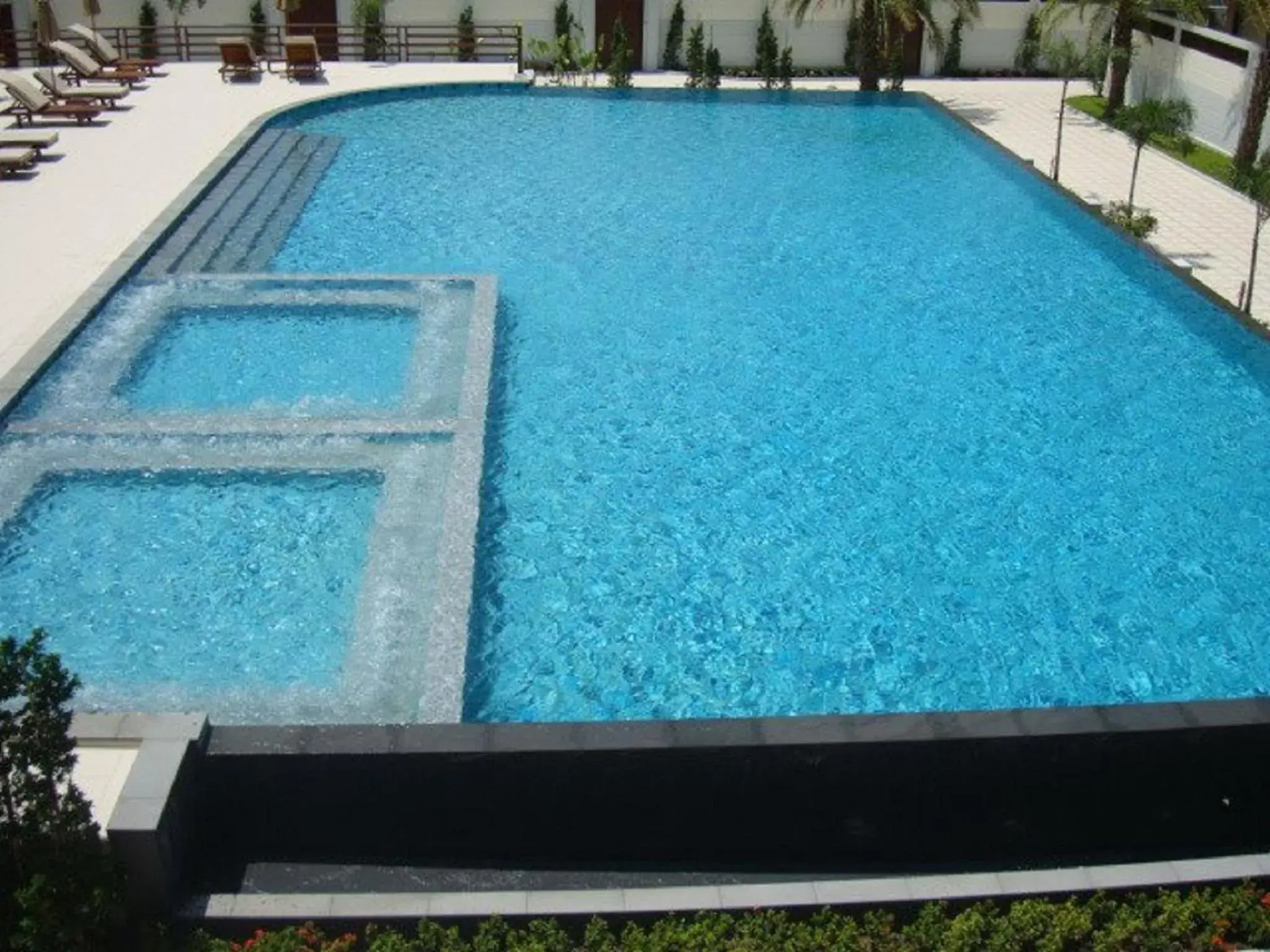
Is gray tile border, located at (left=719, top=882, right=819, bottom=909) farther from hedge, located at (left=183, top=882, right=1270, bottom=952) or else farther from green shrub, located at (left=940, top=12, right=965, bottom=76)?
green shrub, located at (left=940, top=12, right=965, bottom=76)

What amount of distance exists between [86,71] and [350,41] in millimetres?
6550

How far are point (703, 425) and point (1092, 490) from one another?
3.60 metres

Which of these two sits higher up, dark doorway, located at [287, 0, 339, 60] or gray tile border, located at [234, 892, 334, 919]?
→ dark doorway, located at [287, 0, 339, 60]

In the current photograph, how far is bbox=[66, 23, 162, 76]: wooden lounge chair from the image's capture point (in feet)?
82.2

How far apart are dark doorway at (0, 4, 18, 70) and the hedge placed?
959 inches

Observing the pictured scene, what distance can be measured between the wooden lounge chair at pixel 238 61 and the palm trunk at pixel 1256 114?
17221 millimetres

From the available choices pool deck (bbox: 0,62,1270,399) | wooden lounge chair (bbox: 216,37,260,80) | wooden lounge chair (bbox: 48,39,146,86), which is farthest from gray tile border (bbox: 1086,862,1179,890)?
wooden lounge chair (bbox: 216,37,260,80)

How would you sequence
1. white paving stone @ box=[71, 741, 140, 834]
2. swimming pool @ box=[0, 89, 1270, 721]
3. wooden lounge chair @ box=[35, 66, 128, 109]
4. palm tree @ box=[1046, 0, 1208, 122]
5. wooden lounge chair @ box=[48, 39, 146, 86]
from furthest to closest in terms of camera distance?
1. wooden lounge chair @ box=[48, 39, 146, 86]
2. palm tree @ box=[1046, 0, 1208, 122]
3. wooden lounge chair @ box=[35, 66, 128, 109]
4. swimming pool @ box=[0, 89, 1270, 721]
5. white paving stone @ box=[71, 741, 140, 834]

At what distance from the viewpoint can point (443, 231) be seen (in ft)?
60.1

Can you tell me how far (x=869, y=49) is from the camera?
86.2ft

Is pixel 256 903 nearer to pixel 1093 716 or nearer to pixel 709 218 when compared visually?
pixel 1093 716

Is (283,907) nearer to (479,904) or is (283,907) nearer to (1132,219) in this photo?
(479,904)

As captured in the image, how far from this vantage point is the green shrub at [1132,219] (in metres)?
17.9

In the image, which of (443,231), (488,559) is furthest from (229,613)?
(443,231)
